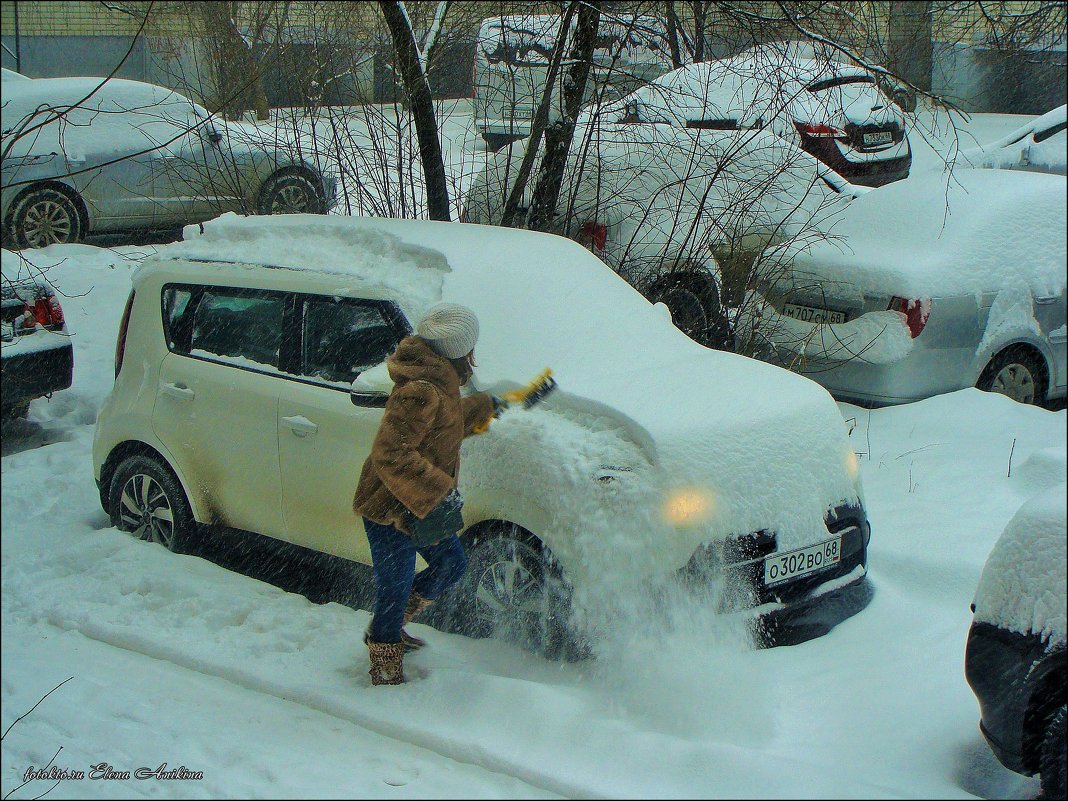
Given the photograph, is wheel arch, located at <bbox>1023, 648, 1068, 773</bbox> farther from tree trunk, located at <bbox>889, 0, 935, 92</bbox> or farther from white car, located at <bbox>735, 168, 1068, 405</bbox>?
tree trunk, located at <bbox>889, 0, 935, 92</bbox>

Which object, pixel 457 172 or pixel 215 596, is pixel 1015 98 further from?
pixel 215 596

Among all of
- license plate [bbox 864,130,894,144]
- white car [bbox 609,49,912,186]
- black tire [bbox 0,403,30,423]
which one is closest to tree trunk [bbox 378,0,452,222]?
white car [bbox 609,49,912,186]

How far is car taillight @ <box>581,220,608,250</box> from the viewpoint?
22.5 feet

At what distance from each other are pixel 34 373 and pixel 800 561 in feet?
14.7

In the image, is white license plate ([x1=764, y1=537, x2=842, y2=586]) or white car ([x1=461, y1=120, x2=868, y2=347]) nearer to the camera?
white license plate ([x1=764, y1=537, x2=842, y2=586])

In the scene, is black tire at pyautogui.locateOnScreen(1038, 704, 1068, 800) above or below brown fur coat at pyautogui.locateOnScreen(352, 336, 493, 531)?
below

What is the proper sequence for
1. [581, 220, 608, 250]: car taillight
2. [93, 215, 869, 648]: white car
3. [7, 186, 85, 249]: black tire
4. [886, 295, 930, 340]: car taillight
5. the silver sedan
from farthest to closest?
1. [7, 186, 85, 249]: black tire
2. the silver sedan
3. [581, 220, 608, 250]: car taillight
4. [886, 295, 930, 340]: car taillight
5. [93, 215, 869, 648]: white car

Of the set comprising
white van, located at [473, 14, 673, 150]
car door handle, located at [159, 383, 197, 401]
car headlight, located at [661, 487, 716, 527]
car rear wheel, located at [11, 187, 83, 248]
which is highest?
white van, located at [473, 14, 673, 150]

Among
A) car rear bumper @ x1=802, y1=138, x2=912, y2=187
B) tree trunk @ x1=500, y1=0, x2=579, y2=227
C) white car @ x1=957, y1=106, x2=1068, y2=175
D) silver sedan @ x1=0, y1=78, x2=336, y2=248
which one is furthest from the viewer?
car rear bumper @ x1=802, y1=138, x2=912, y2=187

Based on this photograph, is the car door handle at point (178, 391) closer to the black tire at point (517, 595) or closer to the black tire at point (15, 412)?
the black tire at point (517, 595)

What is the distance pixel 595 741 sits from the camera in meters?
3.12

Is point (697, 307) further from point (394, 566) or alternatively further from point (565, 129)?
point (394, 566)

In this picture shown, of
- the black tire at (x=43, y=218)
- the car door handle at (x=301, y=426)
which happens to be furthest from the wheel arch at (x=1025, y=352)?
the black tire at (x=43, y=218)

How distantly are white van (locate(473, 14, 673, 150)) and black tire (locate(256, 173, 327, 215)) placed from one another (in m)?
1.29
